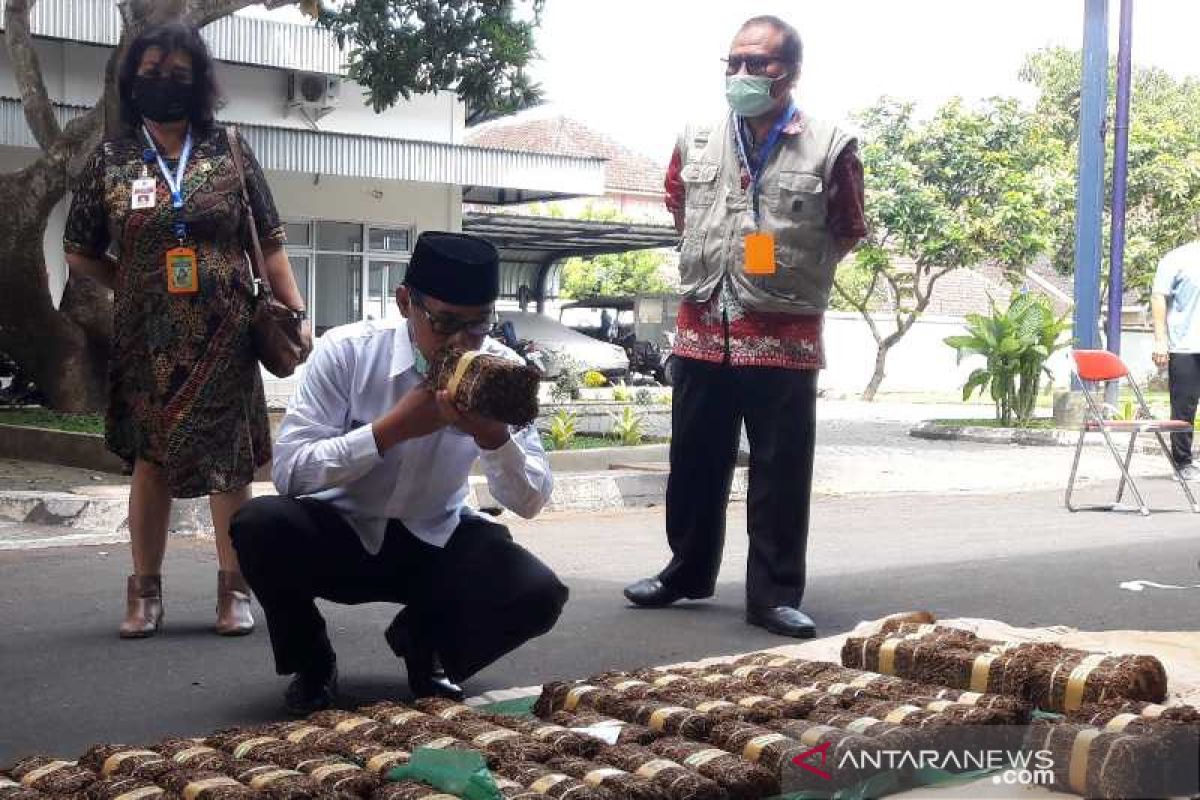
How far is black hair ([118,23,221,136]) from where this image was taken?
17.0 ft

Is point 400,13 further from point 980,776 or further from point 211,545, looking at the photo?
point 980,776

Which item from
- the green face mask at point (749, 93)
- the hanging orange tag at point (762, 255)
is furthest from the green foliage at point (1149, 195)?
the hanging orange tag at point (762, 255)

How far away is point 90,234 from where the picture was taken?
17.6 feet

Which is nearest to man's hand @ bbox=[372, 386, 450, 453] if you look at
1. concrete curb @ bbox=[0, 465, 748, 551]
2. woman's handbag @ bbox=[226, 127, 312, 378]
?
woman's handbag @ bbox=[226, 127, 312, 378]

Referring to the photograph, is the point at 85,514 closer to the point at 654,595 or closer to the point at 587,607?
the point at 587,607

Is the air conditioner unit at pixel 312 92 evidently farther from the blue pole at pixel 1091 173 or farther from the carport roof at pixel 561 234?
the blue pole at pixel 1091 173

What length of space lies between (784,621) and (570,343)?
2387 cm

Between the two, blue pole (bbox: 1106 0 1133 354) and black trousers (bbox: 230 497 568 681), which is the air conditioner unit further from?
black trousers (bbox: 230 497 568 681)

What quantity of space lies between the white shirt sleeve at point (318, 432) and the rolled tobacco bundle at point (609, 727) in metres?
0.83

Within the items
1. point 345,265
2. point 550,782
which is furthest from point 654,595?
point 345,265

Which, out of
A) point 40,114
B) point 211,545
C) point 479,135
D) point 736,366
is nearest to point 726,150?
point 736,366

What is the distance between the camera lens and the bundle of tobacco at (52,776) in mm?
3203

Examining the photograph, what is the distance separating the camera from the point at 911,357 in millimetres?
43625

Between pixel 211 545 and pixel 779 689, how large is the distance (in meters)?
4.72
